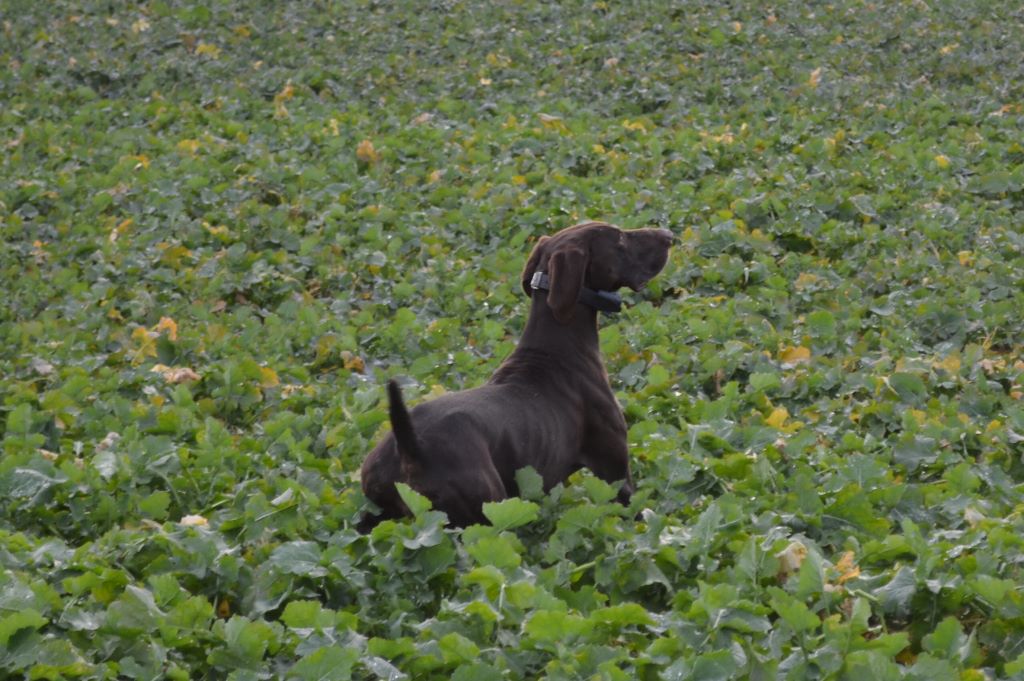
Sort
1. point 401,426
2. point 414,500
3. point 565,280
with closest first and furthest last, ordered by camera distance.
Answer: point 414,500 < point 401,426 < point 565,280

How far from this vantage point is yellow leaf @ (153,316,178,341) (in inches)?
314

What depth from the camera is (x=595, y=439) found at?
547 cm

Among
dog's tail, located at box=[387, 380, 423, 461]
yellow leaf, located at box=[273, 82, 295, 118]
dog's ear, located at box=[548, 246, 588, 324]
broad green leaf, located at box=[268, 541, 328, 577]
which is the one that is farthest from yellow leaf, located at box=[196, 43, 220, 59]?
broad green leaf, located at box=[268, 541, 328, 577]

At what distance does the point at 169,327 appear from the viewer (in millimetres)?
8086

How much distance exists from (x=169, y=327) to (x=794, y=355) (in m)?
3.79

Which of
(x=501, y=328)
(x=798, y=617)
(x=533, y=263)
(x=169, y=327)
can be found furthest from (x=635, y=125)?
(x=798, y=617)

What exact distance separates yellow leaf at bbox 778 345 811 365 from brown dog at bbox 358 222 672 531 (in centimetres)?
202

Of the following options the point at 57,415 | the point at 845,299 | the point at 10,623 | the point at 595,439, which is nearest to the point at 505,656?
the point at 10,623

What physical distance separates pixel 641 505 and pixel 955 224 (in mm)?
6000

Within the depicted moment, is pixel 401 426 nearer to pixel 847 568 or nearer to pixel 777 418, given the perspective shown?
pixel 847 568

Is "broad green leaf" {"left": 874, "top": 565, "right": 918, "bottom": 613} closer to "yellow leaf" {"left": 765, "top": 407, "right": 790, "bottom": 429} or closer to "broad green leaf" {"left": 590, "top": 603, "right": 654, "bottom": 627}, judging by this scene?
"broad green leaf" {"left": 590, "top": 603, "right": 654, "bottom": 627}

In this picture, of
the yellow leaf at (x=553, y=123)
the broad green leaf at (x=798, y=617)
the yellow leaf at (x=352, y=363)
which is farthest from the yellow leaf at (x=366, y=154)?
the broad green leaf at (x=798, y=617)

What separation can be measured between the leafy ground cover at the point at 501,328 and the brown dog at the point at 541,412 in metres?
0.18

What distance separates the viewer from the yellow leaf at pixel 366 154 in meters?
12.4
